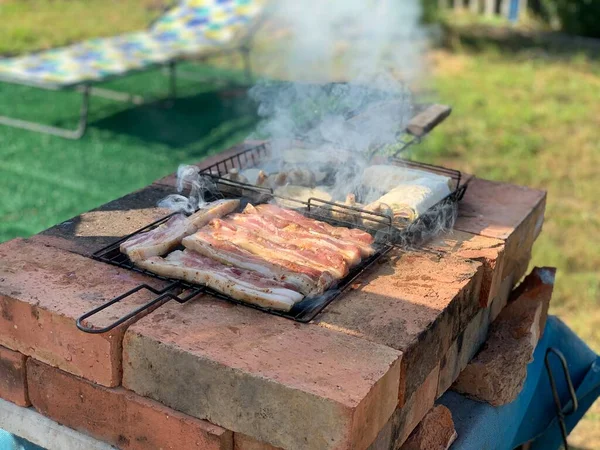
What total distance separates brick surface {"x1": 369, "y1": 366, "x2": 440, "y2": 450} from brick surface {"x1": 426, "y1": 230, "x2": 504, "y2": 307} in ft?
1.50

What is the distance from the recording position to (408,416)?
8.70 feet

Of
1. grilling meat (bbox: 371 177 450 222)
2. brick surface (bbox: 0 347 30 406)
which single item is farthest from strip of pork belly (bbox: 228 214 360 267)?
brick surface (bbox: 0 347 30 406)

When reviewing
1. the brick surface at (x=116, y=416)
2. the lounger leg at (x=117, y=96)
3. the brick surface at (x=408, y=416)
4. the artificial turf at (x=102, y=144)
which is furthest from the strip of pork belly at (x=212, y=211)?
the lounger leg at (x=117, y=96)

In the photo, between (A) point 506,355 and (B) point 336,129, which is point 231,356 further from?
(B) point 336,129

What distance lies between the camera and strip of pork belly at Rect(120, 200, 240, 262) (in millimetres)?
2729

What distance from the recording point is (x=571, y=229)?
5836mm

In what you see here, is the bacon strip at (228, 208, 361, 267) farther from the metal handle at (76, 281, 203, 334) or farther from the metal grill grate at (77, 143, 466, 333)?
the metal handle at (76, 281, 203, 334)

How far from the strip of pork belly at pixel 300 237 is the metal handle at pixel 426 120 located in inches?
50.1

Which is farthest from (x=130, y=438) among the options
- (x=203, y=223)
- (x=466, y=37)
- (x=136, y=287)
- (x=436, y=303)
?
(x=466, y=37)

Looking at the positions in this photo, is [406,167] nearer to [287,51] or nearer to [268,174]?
[268,174]

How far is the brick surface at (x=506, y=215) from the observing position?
3.28 meters

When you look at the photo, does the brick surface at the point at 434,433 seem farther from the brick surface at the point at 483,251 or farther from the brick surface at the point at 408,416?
the brick surface at the point at 483,251

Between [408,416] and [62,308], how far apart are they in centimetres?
129

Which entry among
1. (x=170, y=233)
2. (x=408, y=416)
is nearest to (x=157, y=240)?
(x=170, y=233)
